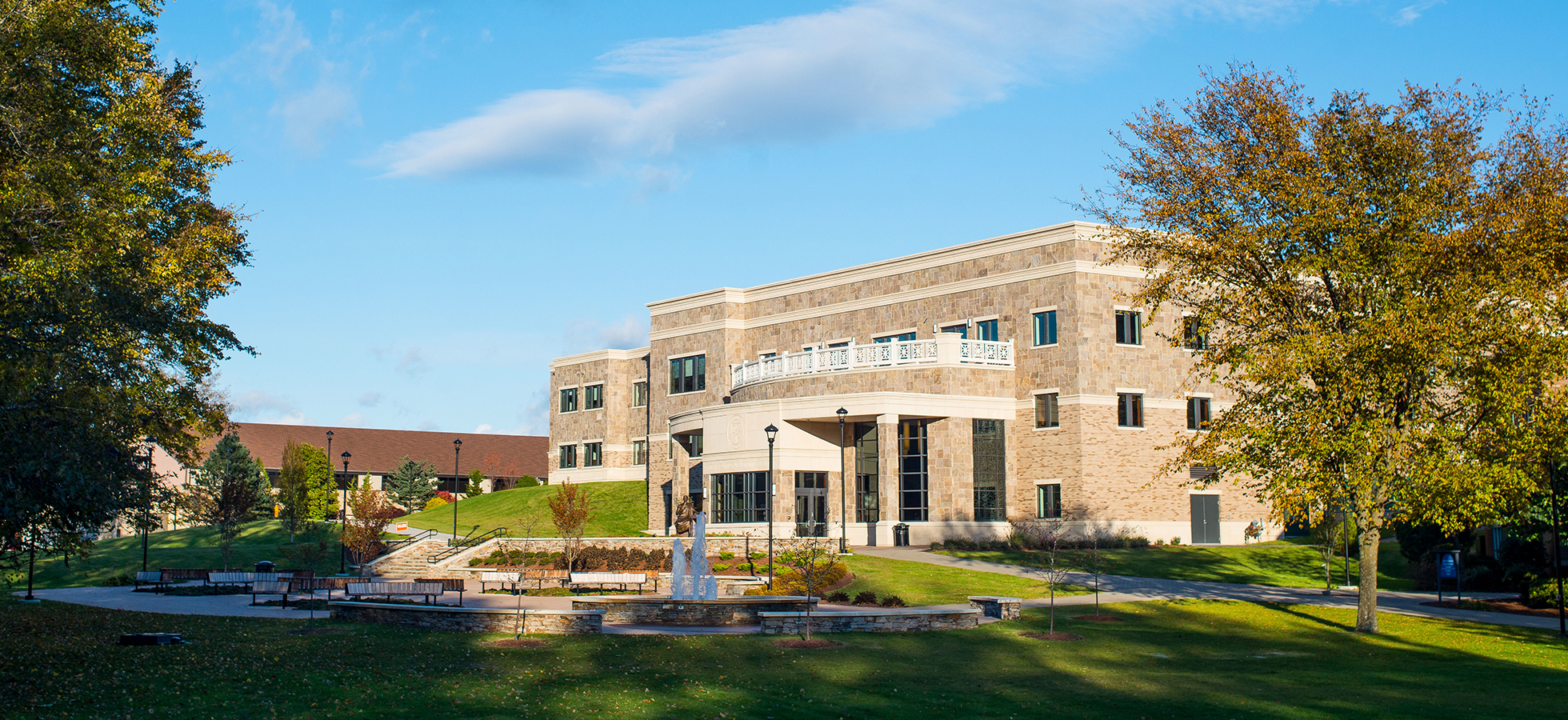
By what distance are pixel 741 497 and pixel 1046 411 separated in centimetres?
1146

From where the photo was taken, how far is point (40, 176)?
21.4m

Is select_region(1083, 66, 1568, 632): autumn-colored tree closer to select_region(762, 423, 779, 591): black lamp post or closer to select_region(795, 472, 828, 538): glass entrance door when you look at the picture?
select_region(762, 423, 779, 591): black lamp post

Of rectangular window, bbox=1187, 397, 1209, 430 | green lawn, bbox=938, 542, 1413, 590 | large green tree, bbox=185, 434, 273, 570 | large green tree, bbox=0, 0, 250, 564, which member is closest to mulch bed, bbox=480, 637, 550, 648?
large green tree, bbox=0, 0, 250, 564

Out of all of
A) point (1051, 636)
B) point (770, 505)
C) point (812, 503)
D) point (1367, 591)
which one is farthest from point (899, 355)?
point (1051, 636)

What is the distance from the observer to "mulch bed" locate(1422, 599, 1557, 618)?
86.2 feet

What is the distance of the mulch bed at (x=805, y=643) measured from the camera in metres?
20.0

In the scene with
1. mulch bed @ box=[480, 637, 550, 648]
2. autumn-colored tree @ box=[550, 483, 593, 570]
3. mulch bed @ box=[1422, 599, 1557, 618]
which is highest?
autumn-colored tree @ box=[550, 483, 593, 570]

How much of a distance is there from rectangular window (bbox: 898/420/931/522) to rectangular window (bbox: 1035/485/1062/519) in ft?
12.8

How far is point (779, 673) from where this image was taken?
17094 mm

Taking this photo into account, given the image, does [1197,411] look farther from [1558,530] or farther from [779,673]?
[779,673]

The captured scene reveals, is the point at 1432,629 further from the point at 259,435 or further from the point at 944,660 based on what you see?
the point at 259,435

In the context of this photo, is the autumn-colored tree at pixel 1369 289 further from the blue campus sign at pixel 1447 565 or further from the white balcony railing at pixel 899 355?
the white balcony railing at pixel 899 355

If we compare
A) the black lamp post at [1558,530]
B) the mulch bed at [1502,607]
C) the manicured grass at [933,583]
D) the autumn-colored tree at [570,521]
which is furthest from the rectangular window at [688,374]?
the black lamp post at [1558,530]

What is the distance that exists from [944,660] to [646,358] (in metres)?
43.9
